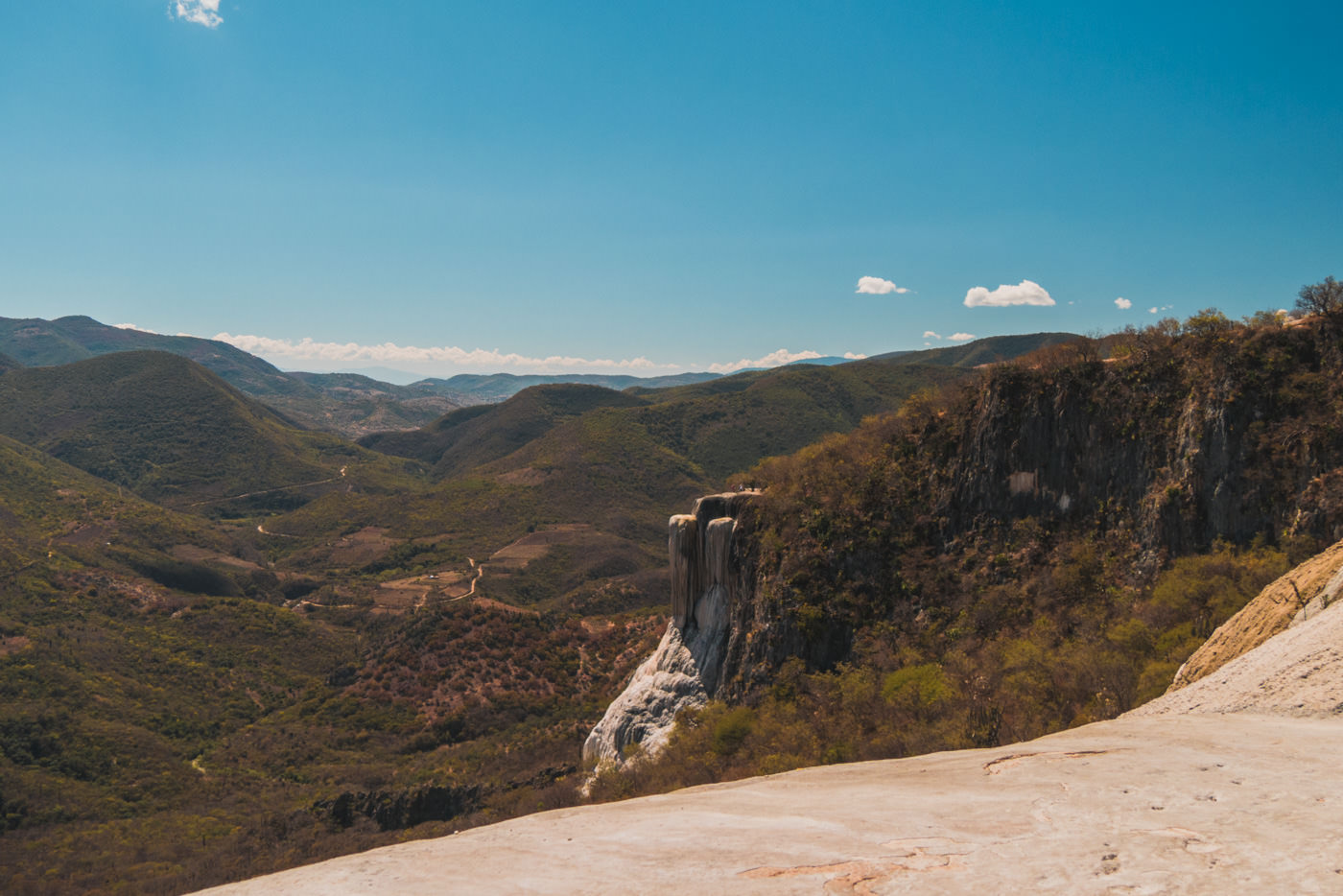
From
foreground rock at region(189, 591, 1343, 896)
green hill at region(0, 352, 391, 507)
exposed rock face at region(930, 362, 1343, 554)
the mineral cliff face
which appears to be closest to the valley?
exposed rock face at region(930, 362, 1343, 554)

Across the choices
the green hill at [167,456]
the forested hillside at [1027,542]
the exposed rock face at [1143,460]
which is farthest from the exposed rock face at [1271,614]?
the green hill at [167,456]

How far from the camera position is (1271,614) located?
12.6 metres

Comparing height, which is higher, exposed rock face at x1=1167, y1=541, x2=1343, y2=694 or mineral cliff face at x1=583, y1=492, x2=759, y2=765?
exposed rock face at x1=1167, y1=541, x2=1343, y2=694

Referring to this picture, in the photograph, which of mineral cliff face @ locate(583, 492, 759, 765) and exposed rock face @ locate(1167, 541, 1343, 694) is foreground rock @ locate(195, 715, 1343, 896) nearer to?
exposed rock face @ locate(1167, 541, 1343, 694)

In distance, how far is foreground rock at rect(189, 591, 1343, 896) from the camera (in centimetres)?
518

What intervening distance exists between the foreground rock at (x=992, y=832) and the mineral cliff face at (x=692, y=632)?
2124 centimetres

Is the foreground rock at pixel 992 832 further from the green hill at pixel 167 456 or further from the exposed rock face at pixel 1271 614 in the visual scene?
the green hill at pixel 167 456

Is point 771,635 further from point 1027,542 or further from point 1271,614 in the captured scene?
point 1271,614

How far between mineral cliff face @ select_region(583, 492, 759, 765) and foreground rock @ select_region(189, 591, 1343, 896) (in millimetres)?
21236

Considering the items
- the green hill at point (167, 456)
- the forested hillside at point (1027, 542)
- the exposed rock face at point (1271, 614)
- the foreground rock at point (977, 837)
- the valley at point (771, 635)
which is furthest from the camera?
the green hill at point (167, 456)

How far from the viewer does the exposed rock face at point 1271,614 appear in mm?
11867

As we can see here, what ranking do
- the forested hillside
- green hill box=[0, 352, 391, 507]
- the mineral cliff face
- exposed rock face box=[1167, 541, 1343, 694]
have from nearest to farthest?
exposed rock face box=[1167, 541, 1343, 694], the forested hillside, the mineral cliff face, green hill box=[0, 352, 391, 507]

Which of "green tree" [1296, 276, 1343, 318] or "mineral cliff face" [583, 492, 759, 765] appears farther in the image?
"mineral cliff face" [583, 492, 759, 765]

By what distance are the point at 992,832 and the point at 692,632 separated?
2655 cm
